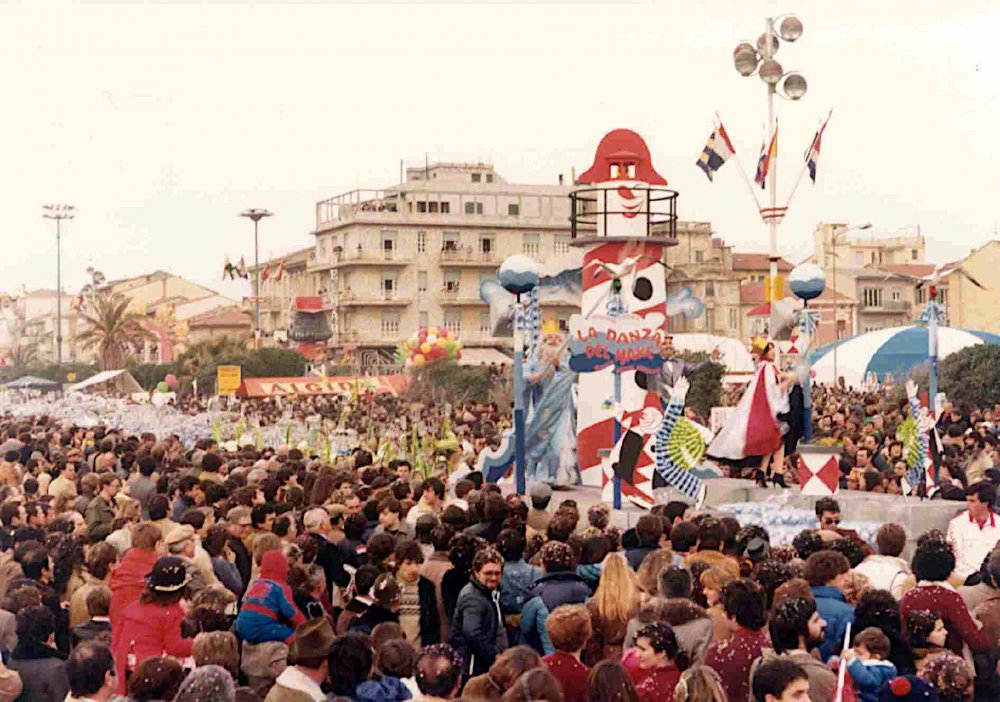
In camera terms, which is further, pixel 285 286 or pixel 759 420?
pixel 285 286

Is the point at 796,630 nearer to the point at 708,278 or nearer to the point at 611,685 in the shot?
the point at 611,685

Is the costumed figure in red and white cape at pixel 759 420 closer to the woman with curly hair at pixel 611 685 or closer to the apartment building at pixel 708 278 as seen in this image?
the woman with curly hair at pixel 611 685

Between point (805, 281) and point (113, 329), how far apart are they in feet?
133

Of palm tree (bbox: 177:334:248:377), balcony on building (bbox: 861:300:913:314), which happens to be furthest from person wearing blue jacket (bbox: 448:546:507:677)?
balcony on building (bbox: 861:300:913:314)

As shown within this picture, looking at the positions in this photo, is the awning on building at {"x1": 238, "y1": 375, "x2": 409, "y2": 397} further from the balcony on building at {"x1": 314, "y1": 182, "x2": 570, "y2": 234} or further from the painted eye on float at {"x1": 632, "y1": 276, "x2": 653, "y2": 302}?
the painted eye on float at {"x1": 632, "y1": 276, "x2": 653, "y2": 302}

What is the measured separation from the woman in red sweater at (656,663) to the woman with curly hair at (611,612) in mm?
881

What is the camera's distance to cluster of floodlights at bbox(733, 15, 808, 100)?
17938 millimetres

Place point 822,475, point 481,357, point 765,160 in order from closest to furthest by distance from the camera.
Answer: point 822,475 < point 765,160 < point 481,357

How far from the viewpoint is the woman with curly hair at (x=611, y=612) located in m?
7.21

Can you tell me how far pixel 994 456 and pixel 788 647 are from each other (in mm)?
10789

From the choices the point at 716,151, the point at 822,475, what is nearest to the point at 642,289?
the point at 716,151

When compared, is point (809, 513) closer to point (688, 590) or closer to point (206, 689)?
point (688, 590)

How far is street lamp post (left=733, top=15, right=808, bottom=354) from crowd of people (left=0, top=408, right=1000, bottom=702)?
8.13 meters

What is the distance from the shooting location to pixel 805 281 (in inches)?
672
